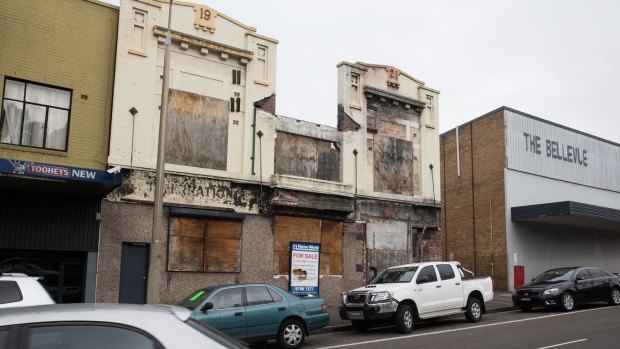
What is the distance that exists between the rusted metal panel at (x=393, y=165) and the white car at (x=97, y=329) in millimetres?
19341

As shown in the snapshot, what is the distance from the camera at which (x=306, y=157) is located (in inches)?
827

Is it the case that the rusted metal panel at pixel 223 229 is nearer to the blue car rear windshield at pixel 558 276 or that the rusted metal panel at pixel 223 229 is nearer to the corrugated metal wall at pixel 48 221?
the corrugated metal wall at pixel 48 221

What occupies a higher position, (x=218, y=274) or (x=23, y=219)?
(x=23, y=219)

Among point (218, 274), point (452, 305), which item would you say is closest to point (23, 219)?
point (218, 274)

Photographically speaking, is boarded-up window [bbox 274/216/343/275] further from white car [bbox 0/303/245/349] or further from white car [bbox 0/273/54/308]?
white car [bbox 0/303/245/349]

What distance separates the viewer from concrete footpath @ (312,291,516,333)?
15.4m

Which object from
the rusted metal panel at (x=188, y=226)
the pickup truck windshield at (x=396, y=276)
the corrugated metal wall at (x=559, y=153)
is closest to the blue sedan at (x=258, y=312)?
the pickup truck windshield at (x=396, y=276)

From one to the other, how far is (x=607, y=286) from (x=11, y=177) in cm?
1915

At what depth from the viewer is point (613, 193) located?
35.6 meters

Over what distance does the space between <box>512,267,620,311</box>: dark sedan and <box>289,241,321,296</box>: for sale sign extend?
6.95 metres

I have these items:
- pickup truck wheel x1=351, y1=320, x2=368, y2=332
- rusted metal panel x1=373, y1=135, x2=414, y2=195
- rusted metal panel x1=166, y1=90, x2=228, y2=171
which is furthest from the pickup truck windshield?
rusted metal panel x1=373, y1=135, x2=414, y2=195

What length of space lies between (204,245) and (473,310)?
8567 millimetres

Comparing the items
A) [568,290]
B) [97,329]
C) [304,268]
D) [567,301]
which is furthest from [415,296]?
[97,329]

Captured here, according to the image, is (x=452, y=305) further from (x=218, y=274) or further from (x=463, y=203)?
(x=463, y=203)
